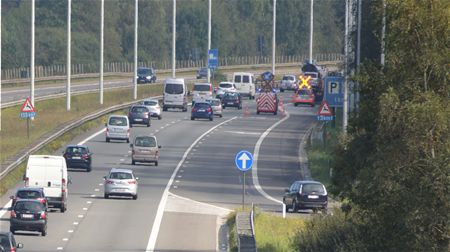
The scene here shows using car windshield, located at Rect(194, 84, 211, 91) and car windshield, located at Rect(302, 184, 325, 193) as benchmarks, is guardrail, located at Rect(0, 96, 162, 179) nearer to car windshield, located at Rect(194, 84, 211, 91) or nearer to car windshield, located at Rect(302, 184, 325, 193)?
car windshield, located at Rect(194, 84, 211, 91)

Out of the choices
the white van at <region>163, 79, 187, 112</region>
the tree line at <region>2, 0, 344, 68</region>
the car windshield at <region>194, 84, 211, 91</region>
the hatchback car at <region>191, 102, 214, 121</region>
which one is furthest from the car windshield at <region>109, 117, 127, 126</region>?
the tree line at <region>2, 0, 344, 68</region>

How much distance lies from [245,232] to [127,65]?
133 meters

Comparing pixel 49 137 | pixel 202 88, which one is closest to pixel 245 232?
pixel 49 137

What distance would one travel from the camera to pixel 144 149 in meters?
74.2

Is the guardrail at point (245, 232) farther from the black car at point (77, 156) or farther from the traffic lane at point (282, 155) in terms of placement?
the black car at point (77, 156)

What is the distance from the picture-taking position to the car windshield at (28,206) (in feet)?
161

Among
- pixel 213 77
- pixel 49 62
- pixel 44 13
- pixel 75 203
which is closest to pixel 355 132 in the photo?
pixel 75 203

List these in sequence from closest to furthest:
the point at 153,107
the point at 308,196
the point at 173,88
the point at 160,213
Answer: the point at 160,213
the point at 308,196
the point at 153,107
the point at 173,88

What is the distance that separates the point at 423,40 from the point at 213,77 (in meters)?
107

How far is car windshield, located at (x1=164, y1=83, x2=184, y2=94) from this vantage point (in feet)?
335

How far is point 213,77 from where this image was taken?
141 metres

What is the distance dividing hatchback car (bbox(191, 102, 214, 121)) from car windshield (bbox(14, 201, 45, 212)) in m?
49.6

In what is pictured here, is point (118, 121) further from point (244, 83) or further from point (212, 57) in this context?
point (212, 57)

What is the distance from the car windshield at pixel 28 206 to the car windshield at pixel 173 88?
52770mm
